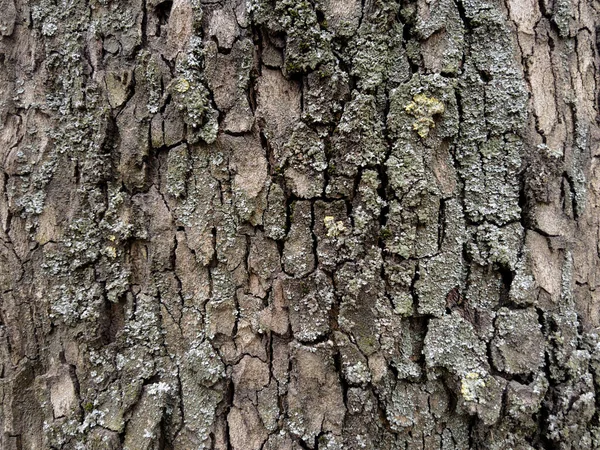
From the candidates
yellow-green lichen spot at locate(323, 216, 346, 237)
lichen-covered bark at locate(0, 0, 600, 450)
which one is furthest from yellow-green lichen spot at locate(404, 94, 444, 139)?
yellow-green lichen spot at locate(323, 216, 346, 237)

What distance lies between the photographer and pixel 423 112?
3.48ft

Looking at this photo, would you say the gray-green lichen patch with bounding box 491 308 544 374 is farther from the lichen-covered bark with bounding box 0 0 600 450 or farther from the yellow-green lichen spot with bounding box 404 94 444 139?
the yellow-green lichen spot with bounding box 404 94 444 139

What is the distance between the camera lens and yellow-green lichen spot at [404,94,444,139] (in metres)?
1.06

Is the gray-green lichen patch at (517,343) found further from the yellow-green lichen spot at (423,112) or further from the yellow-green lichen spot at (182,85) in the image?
the yellow-green lichen spot at (182,85)

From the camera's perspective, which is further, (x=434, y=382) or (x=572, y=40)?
(x=572, y=40)

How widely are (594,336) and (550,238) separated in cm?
34

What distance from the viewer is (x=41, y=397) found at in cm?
118

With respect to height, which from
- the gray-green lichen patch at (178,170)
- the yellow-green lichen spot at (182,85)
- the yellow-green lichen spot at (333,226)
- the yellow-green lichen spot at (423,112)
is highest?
the yellow-green lichen spot at (182,85)

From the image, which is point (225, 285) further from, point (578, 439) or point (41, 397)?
point (578, 439)

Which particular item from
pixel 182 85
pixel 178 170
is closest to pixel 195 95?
pixel 182 85

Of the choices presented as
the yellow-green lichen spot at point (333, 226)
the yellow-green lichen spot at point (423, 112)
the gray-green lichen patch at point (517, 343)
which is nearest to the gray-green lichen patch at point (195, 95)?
the yellow-green lichen spot at point (333, 226)

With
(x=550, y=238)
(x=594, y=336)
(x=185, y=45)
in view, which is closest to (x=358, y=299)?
(x=550, y=238)

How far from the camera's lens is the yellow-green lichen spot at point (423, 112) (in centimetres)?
106

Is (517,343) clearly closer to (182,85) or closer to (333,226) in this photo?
(333,226)
